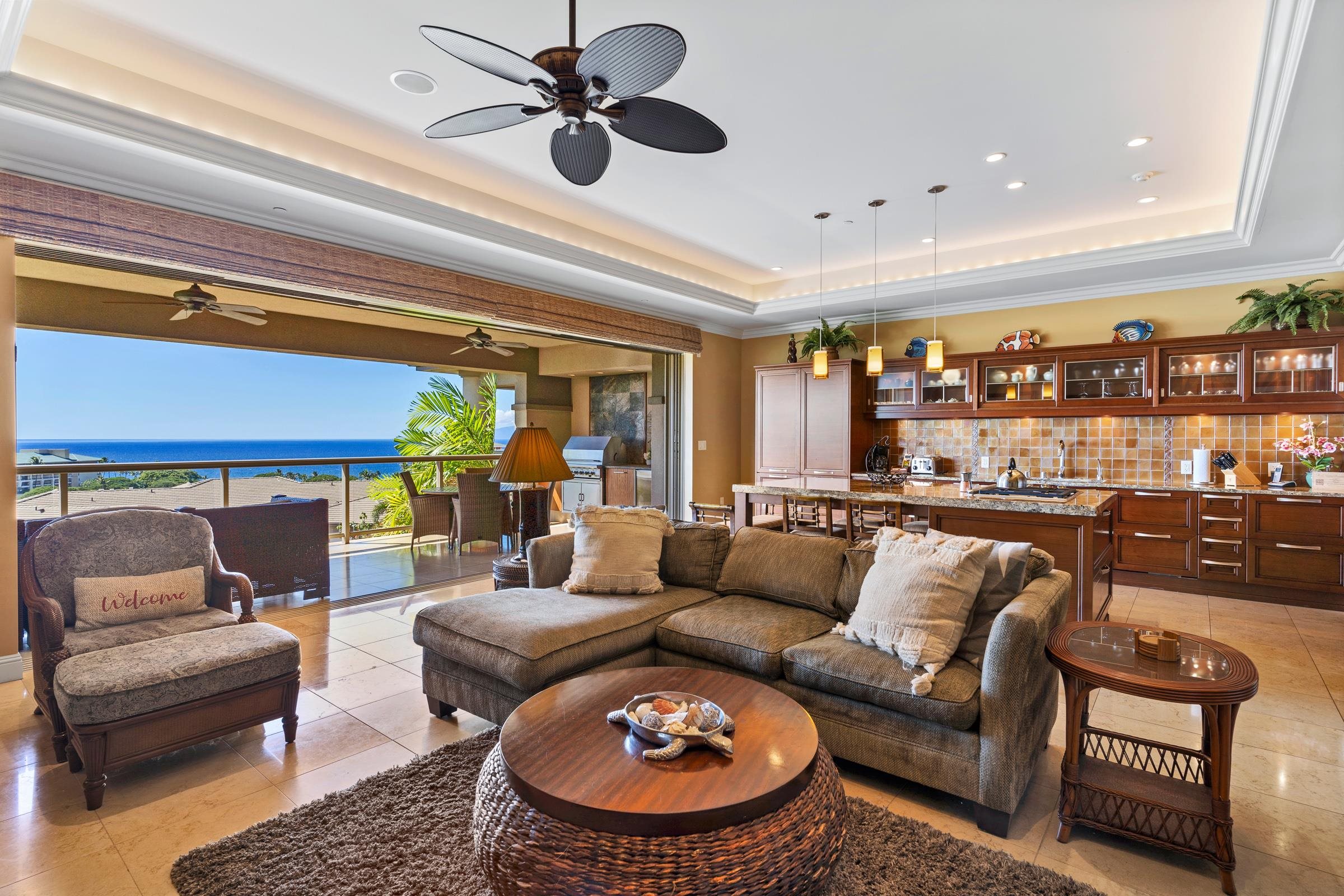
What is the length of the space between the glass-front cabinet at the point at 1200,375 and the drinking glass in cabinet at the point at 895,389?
2.06 m

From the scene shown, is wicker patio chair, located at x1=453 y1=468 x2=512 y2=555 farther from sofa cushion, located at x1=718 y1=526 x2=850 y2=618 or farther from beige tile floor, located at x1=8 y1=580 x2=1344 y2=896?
sofa cushion, located at x1=718 y1=526 x2=850 y2=618

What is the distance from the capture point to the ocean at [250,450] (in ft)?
20.0

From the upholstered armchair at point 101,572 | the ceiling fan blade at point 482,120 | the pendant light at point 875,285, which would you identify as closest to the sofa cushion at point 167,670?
the upholstered armchair at point 101,572

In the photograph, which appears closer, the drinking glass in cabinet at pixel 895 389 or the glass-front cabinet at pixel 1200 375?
the glass-front cabinet at pixel 1200 375

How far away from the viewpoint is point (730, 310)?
6.91 meters

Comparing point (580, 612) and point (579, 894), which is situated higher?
point (580, 612)

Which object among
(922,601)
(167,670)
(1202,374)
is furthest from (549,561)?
(1202,374)

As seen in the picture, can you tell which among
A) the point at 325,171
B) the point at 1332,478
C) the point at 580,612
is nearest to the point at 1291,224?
the point at 1332,478

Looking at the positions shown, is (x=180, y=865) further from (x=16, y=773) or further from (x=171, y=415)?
(x=171, y=415)

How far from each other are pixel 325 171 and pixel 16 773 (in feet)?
9.80

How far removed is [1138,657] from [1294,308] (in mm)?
4526

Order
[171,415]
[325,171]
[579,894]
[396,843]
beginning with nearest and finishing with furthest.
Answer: [579,894] < [396,843] < [325,171] < [171,415]

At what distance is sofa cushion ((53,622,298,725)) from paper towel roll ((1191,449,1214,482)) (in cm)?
655

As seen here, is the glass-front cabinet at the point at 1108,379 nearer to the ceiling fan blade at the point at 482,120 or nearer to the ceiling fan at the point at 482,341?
the ceiling fan blade at the point at 482,120
